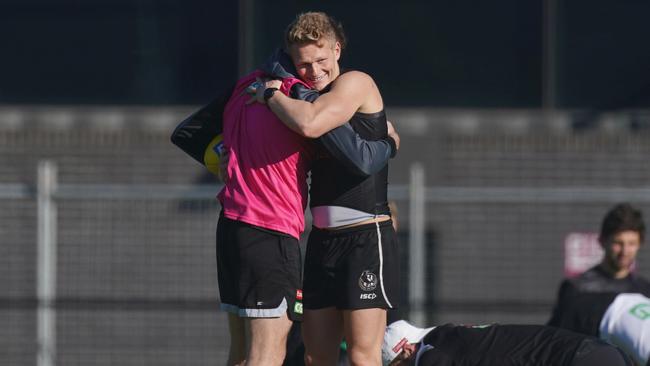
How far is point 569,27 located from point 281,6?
2.40 metres

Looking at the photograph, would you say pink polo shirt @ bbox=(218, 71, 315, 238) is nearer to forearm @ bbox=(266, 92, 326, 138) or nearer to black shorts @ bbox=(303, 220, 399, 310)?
forearm @ bbox=(266, 92, 326, 138)

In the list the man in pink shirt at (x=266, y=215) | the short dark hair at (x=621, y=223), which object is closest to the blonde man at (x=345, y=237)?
the man in pink shirt at (x=266, y=215)

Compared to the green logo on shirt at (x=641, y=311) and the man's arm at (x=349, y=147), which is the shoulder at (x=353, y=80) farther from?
the green logo on shirt at (x=641, y=311)

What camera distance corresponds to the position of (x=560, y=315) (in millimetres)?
7148

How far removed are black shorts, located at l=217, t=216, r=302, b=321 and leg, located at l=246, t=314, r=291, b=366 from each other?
3cm

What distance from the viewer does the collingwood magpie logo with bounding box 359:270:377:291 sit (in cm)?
533

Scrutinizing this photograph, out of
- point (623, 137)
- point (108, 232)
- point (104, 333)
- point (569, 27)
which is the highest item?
point (569, 27)

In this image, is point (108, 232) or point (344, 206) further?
point (108, 232)

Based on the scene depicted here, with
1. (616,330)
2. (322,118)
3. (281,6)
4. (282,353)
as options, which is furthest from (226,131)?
(281,6)

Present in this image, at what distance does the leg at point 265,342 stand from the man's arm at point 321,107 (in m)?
0.75

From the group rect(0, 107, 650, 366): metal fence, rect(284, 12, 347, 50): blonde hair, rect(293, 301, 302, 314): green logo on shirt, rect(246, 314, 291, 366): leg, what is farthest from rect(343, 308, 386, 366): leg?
rect(0, 107, 650, 366): metal fence

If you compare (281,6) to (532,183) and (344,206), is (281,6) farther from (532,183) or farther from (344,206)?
(344,206)

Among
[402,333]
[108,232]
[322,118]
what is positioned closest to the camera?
[322,118]

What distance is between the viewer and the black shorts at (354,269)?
533cm
